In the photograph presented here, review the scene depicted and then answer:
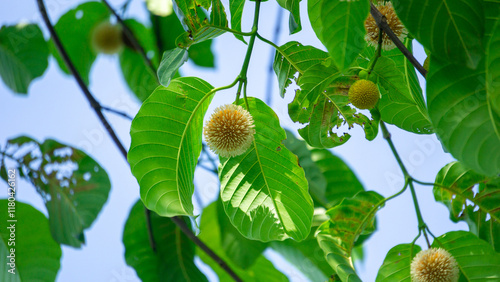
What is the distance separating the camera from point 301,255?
5.38 ft

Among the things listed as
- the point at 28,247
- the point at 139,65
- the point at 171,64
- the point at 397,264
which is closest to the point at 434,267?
the point at 397,264

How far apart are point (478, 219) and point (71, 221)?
140 cm

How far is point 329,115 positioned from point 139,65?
1254 millimetres

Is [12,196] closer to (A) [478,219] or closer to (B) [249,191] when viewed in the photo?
(B) [249,191]

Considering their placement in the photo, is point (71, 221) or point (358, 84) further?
point (71, 221)

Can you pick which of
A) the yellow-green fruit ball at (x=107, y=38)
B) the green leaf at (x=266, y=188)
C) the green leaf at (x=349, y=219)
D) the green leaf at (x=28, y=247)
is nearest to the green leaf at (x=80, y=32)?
the yellow-green fruit ball at (x=107, y=38)

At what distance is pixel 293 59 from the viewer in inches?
40.9

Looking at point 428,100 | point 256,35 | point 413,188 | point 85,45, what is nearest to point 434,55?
point 428,100

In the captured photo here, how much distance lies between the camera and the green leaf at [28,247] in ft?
5.32

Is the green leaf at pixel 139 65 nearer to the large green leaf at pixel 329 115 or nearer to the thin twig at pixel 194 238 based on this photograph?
the thin twig at pixel 194 238

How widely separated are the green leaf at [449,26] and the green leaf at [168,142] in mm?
479

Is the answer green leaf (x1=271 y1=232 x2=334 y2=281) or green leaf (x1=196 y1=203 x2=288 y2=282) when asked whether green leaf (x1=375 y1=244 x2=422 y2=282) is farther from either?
green leaf (x1=196 y1=203 x2=288 y2=282)

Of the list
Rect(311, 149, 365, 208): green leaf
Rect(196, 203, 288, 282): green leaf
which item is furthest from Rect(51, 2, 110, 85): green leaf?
Rect(311, 149, 365, 208): green leaf

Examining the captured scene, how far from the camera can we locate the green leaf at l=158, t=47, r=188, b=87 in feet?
2.93
